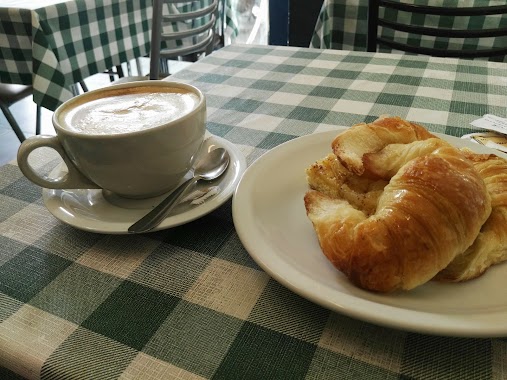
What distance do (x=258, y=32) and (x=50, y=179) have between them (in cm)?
347

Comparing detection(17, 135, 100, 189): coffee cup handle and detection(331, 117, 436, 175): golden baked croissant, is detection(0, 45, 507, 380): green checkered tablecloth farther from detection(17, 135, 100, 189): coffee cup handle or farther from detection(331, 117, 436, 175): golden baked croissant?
detection(331, 117, 436, 175): golden baked croissant

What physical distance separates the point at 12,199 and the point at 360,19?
1.64 meters

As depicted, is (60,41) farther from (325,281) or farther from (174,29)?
(325,281)

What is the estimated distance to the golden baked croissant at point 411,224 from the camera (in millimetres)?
355

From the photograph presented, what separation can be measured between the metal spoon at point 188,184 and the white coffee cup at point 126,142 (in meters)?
→ 0.02

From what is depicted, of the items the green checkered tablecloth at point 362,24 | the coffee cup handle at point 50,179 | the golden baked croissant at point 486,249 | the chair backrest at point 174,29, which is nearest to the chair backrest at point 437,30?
the green checkered tablecloth at point 362,24

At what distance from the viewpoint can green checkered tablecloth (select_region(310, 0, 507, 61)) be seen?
169 cm

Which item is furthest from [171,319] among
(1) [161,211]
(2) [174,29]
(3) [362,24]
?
(2) [174,29]

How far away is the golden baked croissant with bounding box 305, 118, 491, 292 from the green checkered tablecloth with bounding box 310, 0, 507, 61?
4.94 ft

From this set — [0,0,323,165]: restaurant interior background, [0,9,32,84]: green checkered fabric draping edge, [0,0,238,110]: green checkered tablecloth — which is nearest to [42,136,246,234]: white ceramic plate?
[0,0,238,110]: green checkered tablecloth

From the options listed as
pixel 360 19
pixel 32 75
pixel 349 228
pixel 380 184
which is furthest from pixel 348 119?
pixel 32 75

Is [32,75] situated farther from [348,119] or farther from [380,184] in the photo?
[380,184]

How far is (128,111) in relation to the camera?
56 cm

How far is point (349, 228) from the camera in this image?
1.26ft
